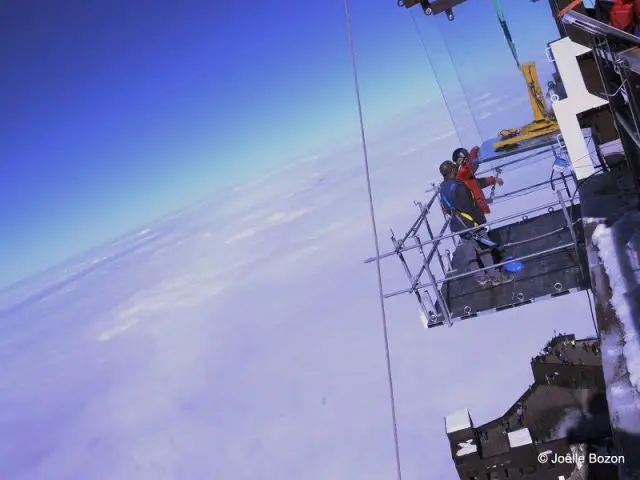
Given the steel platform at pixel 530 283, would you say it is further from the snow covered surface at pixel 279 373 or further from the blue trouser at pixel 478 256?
the snow covered surface at pixel 279 373

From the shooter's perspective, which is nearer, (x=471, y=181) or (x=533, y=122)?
(x=471, y=181)

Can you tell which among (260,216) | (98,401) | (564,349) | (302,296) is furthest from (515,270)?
(260,216)

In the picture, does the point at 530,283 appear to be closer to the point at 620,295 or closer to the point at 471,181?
the point at 471,181

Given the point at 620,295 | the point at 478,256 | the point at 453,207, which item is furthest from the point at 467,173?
the point at 620,295

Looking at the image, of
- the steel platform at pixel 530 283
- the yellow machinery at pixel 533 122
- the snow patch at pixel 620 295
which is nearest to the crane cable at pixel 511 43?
the yellow machinery at pixel 533 122

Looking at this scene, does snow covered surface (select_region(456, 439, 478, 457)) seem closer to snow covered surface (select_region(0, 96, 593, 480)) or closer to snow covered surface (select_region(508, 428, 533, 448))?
snow covered surface (select_region(508, 428, 533, 448))

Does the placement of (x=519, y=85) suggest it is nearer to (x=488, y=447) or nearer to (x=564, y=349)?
(x=564, y=349)
